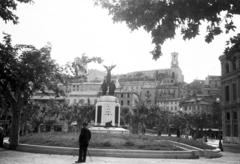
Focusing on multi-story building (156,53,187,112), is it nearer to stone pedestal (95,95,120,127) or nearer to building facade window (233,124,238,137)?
building facade window (233,124,238,137)

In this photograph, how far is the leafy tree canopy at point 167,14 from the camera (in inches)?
264

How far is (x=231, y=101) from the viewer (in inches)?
1772

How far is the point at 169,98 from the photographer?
10856cm

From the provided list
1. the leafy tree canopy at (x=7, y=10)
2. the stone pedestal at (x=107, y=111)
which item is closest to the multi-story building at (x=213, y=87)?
the stone pedestal at (x=107, y=111)

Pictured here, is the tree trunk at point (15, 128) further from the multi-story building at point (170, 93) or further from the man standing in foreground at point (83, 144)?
the multi-story building at point (170, 93)

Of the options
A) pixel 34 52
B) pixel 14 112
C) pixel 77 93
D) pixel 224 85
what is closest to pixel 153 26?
pixel 34 52

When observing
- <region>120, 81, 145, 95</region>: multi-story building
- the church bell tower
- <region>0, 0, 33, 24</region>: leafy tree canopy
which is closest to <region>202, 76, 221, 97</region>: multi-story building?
the church bell tower

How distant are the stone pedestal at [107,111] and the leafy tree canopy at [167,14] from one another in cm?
1735

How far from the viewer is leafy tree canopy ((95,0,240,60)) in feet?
22.0

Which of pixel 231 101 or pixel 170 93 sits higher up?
pixel 170 93

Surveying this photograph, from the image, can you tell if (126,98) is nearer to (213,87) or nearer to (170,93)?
(170,93)

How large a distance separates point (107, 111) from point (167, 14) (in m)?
18.6

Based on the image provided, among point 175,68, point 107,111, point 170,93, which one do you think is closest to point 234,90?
point 107,111

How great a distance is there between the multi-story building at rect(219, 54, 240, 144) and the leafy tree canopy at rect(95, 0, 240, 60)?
3649 centimetres
